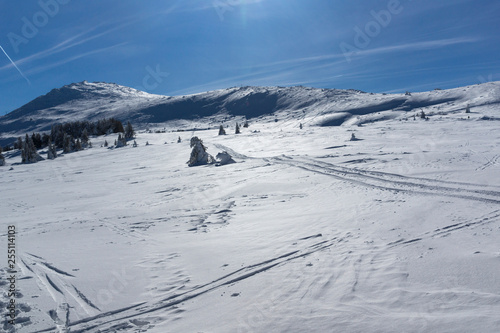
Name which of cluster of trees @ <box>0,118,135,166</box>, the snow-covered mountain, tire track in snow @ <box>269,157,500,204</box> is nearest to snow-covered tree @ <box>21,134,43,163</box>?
cluster of trees @ <box>0,118,135,166</box>

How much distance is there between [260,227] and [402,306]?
4.11 meters

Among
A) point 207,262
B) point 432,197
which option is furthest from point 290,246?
point 432,197

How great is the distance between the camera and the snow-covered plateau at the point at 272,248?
425 cm

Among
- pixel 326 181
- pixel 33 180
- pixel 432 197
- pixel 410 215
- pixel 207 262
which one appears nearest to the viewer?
pixel 207 262

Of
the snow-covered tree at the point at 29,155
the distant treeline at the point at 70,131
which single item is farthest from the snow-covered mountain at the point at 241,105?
the snow-covered tree at the point at 29,155

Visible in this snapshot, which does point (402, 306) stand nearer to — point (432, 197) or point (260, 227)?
point (260, 227)

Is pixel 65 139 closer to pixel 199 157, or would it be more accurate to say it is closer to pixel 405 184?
pixel 199 157

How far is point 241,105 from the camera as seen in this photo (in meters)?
98.1

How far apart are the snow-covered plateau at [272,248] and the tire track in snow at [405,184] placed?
83 millimetres

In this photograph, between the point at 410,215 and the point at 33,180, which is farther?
the point at 33,180

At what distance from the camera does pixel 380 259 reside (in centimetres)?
552

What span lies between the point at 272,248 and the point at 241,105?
93818 millimetres

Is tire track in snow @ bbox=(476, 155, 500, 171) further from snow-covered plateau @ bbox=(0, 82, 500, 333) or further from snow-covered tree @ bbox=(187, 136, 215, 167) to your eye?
snow-covered tree @ bbox=(187, 136, 215, 167)

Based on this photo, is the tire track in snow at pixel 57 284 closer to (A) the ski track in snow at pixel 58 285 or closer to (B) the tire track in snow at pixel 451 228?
(A) the ski track in snow at pixel 58 285
